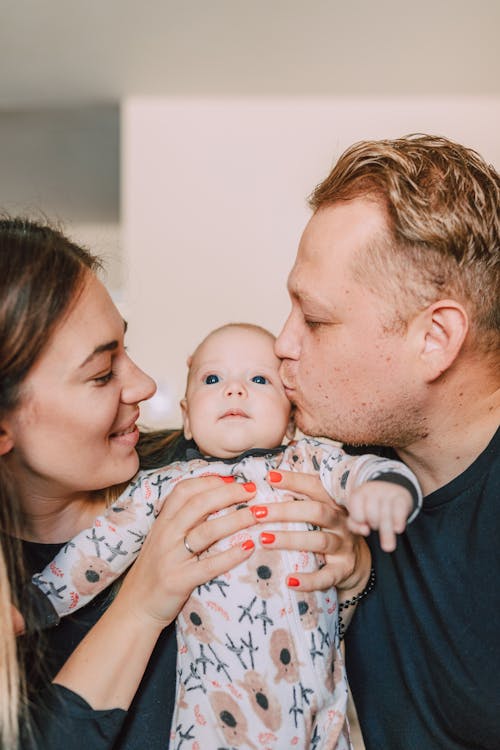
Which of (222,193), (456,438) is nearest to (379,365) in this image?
(456,438)

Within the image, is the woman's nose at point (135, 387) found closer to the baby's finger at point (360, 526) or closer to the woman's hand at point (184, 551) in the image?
the woman's hand at point (184, 551)

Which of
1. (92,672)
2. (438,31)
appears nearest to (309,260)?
(92,672)

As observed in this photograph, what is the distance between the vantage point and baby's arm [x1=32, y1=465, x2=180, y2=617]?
53.2 inches

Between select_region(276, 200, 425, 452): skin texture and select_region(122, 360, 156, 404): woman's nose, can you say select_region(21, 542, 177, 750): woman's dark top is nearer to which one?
select_region(122, 360, 156, 404): woman's nose

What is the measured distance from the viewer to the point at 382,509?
3.62 ft

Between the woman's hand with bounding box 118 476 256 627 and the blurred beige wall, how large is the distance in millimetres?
2527

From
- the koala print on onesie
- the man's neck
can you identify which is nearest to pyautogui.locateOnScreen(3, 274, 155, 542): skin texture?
the koala print on onesie

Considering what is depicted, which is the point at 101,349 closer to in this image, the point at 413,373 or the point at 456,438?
the point at 413,373

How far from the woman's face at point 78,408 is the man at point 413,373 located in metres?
0.36

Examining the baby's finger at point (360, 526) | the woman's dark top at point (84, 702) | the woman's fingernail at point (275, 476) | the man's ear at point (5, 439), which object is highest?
the man's ear at point (5, 439)

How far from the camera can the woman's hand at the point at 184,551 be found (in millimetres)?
1281

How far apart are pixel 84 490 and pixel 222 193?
275 centimetres

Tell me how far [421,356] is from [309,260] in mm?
312

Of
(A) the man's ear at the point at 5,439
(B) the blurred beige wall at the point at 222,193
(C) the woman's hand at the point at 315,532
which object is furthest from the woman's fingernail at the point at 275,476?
(B) the blurred beige wall at the point at 222,193
